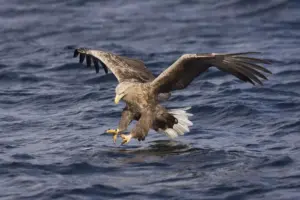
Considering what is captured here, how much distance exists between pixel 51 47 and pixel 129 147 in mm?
6180

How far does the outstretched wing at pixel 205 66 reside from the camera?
29.9 ft

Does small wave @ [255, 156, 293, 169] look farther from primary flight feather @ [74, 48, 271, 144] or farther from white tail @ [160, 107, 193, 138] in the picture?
white tail @ [160, 107, 193, 138]

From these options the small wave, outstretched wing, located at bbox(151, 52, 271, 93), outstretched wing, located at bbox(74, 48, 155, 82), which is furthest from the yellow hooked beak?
the small wave

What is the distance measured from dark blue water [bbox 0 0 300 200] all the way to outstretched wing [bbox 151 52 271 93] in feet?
2.62

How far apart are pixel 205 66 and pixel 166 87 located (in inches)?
21.0

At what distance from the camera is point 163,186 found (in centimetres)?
824

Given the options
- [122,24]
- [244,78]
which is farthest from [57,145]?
[122,24]

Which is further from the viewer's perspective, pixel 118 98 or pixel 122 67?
pixel 122 67

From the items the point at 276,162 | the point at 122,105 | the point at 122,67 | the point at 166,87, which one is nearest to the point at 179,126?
the point at 166,87

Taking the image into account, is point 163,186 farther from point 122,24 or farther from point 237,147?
point 122,24

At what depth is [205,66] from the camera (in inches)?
373

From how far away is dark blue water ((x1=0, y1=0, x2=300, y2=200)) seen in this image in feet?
27.7

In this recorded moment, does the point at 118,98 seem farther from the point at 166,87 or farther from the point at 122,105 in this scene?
the point at 122,105

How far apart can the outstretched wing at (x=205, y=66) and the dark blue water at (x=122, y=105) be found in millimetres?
798
